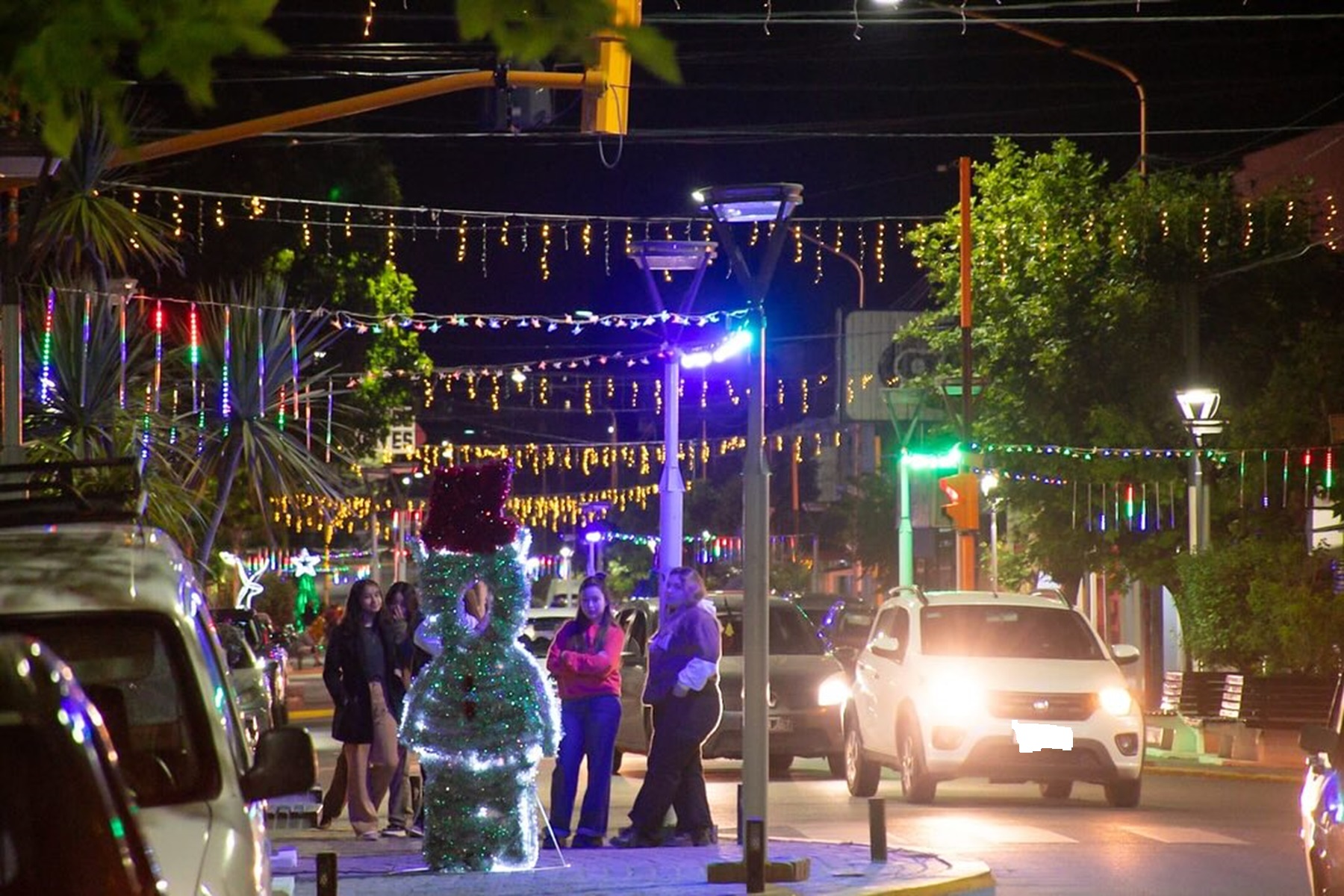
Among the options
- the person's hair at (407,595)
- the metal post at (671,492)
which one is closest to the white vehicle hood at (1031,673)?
the person's hair at (407,595)

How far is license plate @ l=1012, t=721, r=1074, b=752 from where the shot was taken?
19.0m

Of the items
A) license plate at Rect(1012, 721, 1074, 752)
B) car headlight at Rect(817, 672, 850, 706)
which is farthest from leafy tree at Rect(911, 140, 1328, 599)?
license plate at Rect(1012, 721, 1074, 752)

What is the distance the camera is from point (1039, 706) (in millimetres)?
19156

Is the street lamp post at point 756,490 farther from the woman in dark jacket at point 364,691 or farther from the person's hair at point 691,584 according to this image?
the woman in dark jacket at point 364,691

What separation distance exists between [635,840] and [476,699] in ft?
8.28

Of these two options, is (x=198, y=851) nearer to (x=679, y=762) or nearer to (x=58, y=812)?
(x=58, y=812)

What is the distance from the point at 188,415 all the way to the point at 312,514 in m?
19.6

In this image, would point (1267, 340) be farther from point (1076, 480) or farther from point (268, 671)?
point (268, 671)

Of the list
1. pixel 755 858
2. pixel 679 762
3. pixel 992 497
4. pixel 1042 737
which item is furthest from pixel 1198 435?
pixel 755 858

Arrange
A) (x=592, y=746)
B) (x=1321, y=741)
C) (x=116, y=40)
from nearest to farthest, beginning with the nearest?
(x=116, y=40)
(x=1321, y=741)
(x=592, y=746)

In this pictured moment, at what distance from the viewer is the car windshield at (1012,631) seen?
20219mm

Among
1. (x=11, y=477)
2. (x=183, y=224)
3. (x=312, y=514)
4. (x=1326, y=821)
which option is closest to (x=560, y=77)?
(x=11, y=477)

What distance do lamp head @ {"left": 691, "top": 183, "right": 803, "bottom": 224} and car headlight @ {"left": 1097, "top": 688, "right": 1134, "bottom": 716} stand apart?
22.2 feet

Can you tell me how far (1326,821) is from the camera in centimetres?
985
